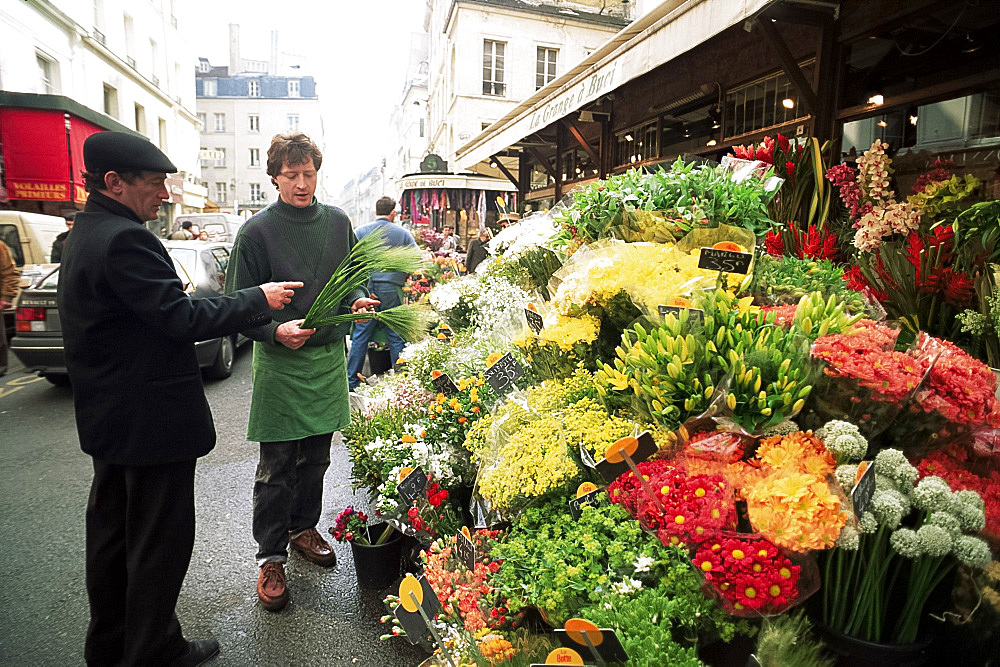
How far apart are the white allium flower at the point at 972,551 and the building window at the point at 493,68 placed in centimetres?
2608

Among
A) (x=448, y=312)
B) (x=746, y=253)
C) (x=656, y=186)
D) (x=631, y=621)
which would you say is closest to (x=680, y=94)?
(x=448, y=312)

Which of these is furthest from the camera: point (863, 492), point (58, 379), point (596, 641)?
point (58, 379)

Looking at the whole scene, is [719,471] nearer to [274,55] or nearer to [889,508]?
[889,508]

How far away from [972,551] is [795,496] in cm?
38

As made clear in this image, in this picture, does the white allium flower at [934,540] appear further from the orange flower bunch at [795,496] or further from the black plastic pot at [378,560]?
the black plastic pot at [378,560]

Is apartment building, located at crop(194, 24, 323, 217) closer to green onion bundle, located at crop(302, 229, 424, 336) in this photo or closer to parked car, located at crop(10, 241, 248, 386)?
parked car, located at crop(10, 241, 248, 386)

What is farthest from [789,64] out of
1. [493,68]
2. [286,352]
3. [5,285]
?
[493,68]

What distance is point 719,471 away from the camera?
4.99ft

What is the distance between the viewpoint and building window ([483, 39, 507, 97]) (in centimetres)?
2458

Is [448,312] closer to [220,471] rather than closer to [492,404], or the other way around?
[492,404]

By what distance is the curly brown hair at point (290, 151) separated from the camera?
273cm

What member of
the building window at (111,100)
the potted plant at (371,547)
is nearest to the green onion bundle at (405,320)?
the potted plant at (371,547)

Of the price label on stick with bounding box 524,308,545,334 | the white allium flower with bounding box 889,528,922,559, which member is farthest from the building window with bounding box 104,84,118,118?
the white allium flower with bounding box 889,528,922,559

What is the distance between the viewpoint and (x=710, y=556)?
135 centimetres
